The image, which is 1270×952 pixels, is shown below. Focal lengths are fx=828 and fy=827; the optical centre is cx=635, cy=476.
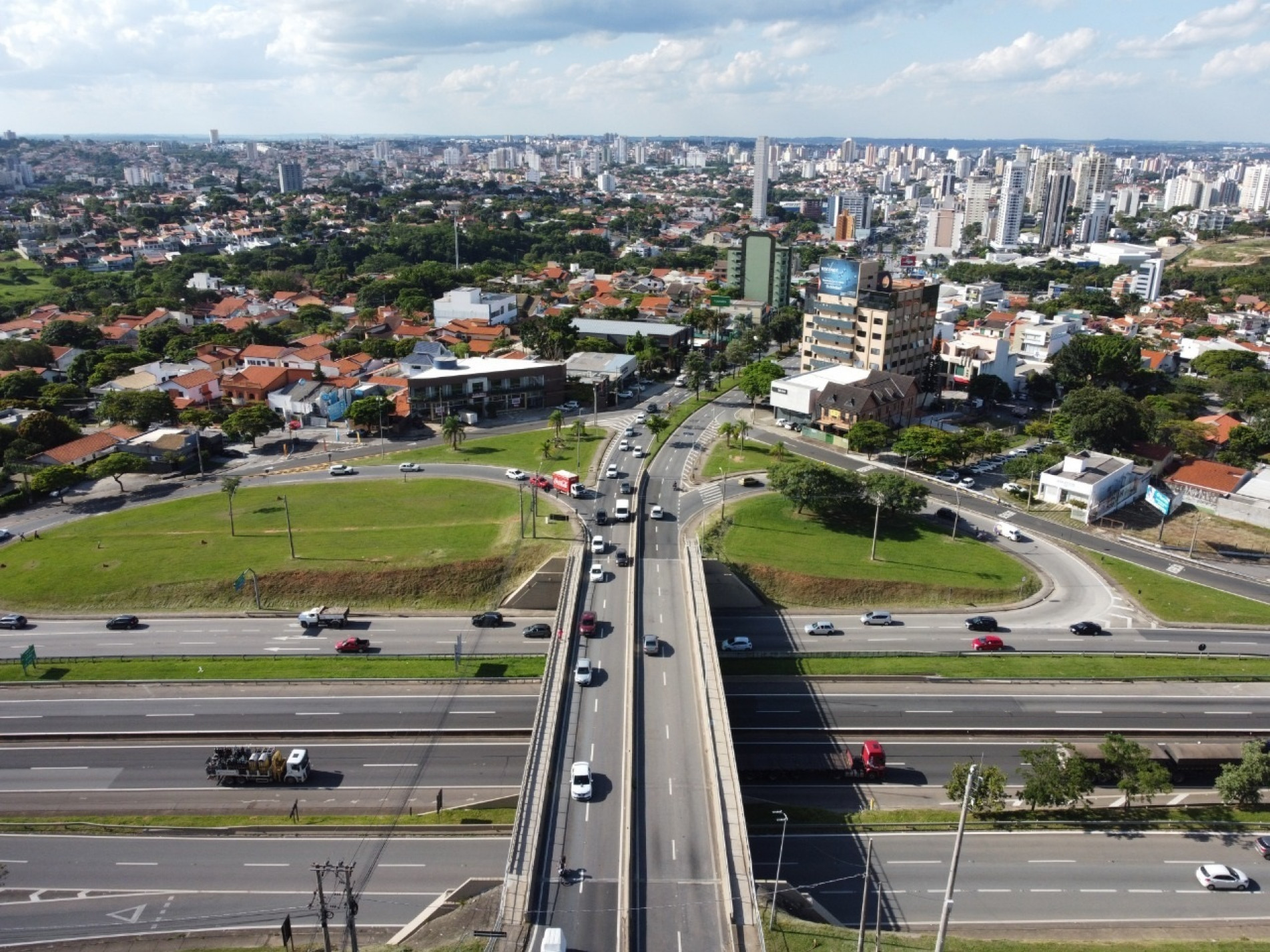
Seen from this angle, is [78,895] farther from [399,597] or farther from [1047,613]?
[1047,613]

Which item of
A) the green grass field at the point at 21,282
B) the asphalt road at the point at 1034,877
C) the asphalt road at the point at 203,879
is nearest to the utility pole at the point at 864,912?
the asphalt road at the point at 1034,877

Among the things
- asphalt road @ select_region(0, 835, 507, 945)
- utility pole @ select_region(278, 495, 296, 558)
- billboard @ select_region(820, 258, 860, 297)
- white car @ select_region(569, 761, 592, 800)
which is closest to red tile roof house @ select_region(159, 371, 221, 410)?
utility pole @ select_region(278, 495, 296, 558)

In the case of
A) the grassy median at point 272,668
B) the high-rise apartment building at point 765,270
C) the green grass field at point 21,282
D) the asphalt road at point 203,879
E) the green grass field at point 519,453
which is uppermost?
the high-rise apartment building at point 765,270

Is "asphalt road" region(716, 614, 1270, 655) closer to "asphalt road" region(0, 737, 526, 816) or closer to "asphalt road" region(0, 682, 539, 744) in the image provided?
"asphalt road" region(0, 682, 539, 744)

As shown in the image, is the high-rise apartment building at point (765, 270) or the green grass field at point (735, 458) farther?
the high-rise apartment building at point (765, 270)

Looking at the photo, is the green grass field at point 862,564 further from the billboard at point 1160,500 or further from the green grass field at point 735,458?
the billboard at point 1160,500

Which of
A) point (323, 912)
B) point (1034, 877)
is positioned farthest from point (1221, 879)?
point (323, 912)
